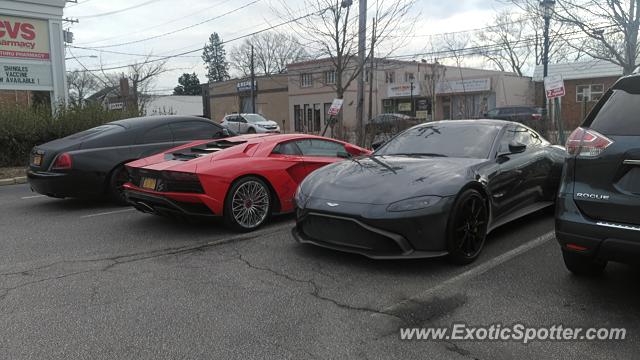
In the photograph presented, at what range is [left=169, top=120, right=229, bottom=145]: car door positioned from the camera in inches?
332

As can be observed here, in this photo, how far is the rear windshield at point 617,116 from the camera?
339cm

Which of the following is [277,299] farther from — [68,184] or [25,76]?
[25,76]

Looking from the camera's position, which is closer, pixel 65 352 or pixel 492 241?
pixel 65 352

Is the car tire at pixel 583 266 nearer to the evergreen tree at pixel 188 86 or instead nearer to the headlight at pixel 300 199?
the headlight at pixel 300 199

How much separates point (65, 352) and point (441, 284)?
2.75 m

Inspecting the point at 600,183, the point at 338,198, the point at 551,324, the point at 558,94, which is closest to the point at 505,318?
the point at 551,324

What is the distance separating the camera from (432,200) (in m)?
4.33

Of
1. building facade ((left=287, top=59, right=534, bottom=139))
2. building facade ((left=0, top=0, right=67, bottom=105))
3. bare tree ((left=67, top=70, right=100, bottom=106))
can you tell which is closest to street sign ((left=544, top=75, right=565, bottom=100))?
building facade ((left=0, top=0, right=67, bottom=105))

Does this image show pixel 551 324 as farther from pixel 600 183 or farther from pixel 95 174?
pixel 95 174

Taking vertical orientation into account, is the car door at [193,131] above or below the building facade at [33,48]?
below

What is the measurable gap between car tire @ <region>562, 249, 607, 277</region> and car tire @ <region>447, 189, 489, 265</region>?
811 millimetres

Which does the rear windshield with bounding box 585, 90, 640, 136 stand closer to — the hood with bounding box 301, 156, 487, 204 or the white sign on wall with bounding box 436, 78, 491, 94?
the hood with bounding box 301, 156, 487, 204

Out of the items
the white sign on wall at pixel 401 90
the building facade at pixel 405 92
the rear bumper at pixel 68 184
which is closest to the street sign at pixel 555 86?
the rear bumper at pixel 68 184

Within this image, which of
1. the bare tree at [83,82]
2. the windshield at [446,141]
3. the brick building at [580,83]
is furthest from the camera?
the bare tree at [83,82]
